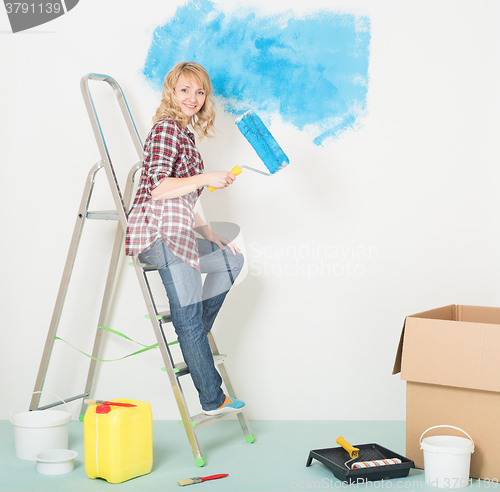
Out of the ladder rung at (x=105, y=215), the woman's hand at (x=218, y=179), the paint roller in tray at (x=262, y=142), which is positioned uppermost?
the paint roller in tray at (x=262, y=142)

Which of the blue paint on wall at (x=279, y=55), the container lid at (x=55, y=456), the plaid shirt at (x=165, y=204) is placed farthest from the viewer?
the blue paint on wall at (x=279, y=55)

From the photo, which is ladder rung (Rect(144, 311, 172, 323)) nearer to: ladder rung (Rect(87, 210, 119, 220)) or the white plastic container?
ladder rung (Rect(87, 210, 119, 220))

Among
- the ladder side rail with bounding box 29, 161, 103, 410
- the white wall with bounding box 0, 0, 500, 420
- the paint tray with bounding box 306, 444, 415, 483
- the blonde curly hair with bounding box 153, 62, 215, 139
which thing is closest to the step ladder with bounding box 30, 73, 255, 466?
the ladder side rail with bounding box 29, 161, 103, 410

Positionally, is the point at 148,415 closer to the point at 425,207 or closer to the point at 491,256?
the point at 425,207

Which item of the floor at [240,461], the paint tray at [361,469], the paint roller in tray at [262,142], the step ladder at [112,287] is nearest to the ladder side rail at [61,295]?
the step ladder at [112,287]

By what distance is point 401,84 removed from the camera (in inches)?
91.4

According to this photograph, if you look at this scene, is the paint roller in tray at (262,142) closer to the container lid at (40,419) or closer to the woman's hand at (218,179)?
the woman's hand at (218,179)

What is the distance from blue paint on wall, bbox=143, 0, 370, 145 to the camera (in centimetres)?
231

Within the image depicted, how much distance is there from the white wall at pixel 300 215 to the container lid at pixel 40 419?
1.08 feet

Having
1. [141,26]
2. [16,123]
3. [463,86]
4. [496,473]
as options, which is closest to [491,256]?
[463,86]

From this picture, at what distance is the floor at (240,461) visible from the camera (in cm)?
172

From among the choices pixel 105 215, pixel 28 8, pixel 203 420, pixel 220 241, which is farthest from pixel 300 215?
pixel 28 8

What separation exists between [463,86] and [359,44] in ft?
1.52

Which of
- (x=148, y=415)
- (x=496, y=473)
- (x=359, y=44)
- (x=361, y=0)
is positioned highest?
(x=361, y=0)
